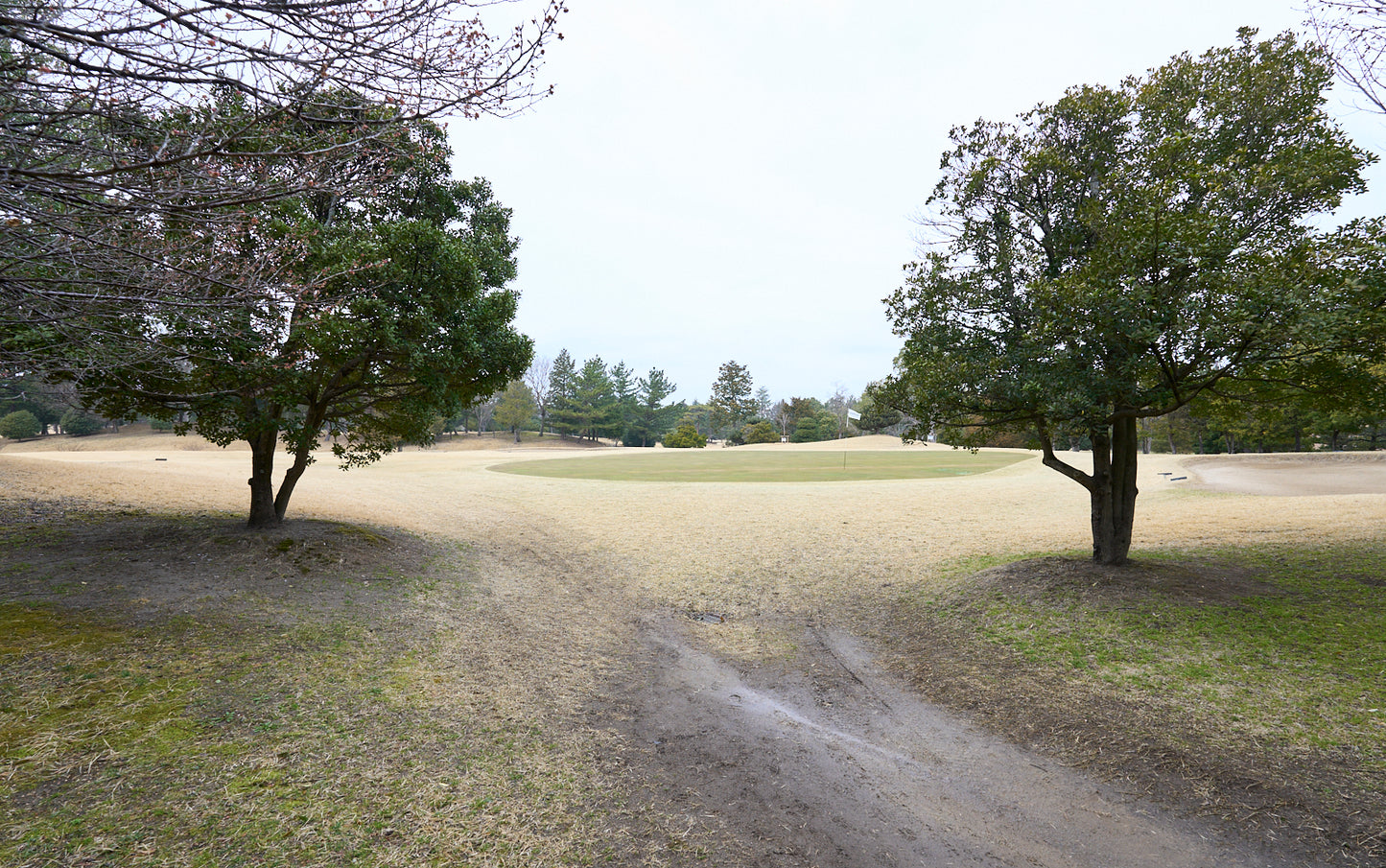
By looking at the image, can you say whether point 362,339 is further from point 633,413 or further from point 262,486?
point 633,413

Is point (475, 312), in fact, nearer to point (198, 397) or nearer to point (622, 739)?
point (198, 397)

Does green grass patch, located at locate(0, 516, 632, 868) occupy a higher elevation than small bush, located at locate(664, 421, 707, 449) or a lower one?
lower

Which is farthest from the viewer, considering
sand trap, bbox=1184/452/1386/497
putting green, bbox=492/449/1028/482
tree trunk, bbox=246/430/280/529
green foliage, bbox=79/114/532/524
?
putting green, bbox=492/449/1028/482

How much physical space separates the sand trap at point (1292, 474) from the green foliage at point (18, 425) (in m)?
75.2

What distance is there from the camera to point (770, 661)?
6738 mm

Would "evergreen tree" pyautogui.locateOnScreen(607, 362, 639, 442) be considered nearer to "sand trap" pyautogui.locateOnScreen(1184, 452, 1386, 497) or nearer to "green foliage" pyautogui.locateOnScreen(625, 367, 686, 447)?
"green foliage" pyautogui.locateOnScreen(625, 367, 686, 447)

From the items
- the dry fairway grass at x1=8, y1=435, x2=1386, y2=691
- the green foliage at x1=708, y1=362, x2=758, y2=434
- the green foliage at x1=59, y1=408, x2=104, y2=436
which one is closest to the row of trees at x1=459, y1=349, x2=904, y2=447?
the green foliage at x1=708, y1=362, x2=758, y2=434

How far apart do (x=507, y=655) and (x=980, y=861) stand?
4.68 m

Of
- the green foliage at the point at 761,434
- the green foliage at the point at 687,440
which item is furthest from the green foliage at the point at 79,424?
the green foliage at the point at 761,434

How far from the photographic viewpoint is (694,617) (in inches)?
324

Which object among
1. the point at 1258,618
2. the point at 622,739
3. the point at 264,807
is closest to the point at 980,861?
the point at 622,739

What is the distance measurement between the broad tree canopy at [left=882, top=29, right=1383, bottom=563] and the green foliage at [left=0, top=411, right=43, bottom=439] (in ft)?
226

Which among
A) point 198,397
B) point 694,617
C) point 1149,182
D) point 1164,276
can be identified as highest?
point 1149,182

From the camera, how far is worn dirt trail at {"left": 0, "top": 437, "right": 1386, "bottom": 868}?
3.56 meters
